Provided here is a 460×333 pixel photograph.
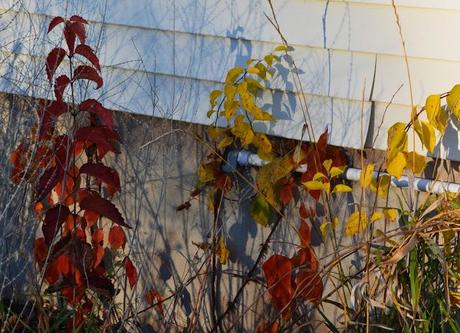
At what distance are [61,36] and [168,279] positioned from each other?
121 cm

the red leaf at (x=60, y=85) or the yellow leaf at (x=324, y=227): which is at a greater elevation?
the red leaf at (x=60, y=85)

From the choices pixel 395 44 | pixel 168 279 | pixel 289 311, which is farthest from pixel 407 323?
pixel 168 279

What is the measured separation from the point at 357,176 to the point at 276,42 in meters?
0.64

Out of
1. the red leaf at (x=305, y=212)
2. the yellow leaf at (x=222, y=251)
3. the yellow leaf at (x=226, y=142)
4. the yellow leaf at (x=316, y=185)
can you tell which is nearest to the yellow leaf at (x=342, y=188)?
the yellow leaf at (x=316, y=185)

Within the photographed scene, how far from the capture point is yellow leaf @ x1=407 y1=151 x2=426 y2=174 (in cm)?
358

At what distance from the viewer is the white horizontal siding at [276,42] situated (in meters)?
3.58

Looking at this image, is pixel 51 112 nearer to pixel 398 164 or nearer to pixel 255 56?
pixel 255 56

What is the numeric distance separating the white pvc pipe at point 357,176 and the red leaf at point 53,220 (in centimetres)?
72

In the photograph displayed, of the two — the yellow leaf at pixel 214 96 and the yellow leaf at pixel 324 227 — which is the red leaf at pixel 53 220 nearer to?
the yellow leaf at pixel 214 96

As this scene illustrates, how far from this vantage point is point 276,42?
Answer: 12.8 feet

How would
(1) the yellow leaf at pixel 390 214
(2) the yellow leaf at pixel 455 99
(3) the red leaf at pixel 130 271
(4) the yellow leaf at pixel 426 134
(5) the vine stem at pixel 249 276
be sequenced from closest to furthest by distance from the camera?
(2) the yellow leaf at pixel 455 99
(4) the yellow leaf at pixel 426 134
(1) the yellow leaf at pixel 390 214
(5) the vine stem at pixel 249 276
(3) the red leaf at pixel 130 271

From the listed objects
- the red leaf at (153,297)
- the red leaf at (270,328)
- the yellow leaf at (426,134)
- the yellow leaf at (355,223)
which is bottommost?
the red leaf at (270,328)

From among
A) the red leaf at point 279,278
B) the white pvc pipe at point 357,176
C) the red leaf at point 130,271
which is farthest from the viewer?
the red leaf at point 130,271

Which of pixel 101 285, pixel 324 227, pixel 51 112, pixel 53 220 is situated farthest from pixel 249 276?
pixel 51 112
